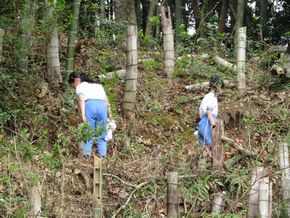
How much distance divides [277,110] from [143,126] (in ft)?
6.64

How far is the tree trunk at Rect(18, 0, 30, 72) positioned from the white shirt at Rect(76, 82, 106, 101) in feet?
4.21

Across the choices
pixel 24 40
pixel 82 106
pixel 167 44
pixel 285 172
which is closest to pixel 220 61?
pixel 167 44

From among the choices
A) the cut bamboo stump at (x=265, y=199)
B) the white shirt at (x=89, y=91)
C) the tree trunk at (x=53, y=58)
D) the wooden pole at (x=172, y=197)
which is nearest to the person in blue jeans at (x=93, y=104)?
the white shirt at (x=89, y=91)

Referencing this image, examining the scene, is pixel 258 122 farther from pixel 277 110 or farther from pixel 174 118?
pixel 174 118

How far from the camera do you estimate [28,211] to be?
12.6ft

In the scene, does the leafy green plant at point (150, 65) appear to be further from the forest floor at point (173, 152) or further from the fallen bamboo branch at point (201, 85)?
the fallen bamboo branch at point (201, 85)

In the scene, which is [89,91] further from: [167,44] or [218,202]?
[167,44]

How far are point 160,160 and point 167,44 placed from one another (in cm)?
367

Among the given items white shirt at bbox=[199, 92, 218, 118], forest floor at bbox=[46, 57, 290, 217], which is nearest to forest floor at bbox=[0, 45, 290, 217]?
forest floor at bbox=[46, 57, 290, 217]

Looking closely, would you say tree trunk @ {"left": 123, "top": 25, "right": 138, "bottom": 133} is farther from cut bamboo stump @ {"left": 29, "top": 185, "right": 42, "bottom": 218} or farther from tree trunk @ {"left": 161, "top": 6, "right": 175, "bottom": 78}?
cut bamboo stump @ {"left": 29, "top": 185, "right": 42, "bottom": 218}

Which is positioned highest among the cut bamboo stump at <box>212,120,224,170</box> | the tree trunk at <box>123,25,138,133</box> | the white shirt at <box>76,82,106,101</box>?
the tree trunk at <box>123,25,138,133</box>

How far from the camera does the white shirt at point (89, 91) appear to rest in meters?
5.95

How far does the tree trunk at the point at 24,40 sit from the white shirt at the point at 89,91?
128cm

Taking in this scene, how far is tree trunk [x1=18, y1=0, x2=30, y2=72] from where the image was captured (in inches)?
262
